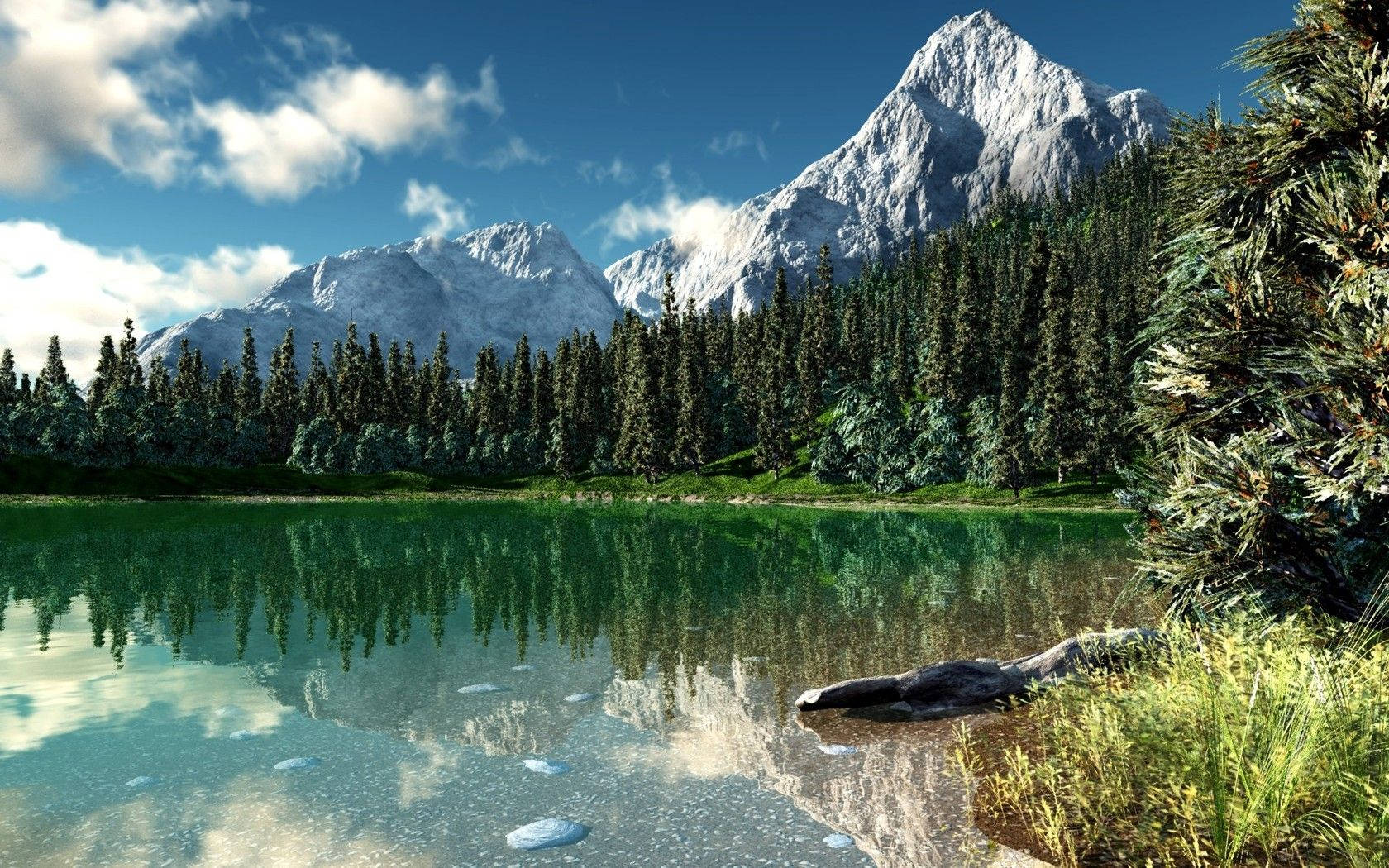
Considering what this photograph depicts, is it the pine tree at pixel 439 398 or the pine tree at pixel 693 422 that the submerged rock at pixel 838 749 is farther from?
the pine tree at pixel 439 398

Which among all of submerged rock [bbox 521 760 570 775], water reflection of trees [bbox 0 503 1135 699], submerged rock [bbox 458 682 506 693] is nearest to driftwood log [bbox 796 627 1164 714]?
water reflection of trees [bbox 0 503 1135 699]

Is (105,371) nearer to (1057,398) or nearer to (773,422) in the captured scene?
(773,422)

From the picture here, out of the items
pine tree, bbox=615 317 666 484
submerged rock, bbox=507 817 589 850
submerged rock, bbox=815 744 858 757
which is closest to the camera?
submerged rock, bbox=507 817 589 850

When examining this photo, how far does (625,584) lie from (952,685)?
1676 centimetres

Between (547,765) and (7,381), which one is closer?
(547,765)

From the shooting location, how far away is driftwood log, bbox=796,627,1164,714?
44.1 feet

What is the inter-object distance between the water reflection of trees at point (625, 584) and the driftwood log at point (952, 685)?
187 cm

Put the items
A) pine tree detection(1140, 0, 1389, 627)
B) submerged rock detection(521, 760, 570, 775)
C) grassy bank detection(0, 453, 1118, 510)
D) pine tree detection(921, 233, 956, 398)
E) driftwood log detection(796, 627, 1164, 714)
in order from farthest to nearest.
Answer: pine tree detection(921, 233, 956, 398) → grassy bank detection(0, 453, 1118, 510) → driftwood log detection(796, 627, 1164, 714) → submerged rock detection(521, 760, 570, 775) → pine tree detection(1140, 0, 1389, 627)

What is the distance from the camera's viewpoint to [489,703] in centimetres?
1436

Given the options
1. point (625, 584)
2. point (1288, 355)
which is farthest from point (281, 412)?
point (1288, 355)

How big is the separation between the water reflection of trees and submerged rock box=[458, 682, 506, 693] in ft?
8.74

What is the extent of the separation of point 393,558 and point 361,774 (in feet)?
93.8

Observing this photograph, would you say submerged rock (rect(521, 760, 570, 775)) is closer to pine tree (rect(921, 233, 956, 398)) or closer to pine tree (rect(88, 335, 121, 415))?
pine tree (rect(921, 233, 956, 398))

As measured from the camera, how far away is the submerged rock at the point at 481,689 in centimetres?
1519
